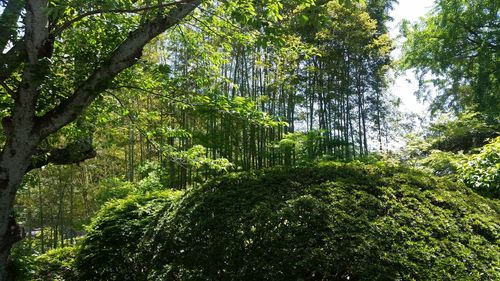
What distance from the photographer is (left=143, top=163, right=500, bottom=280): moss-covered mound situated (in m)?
2.43

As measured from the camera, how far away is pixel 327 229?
2578 millimetres

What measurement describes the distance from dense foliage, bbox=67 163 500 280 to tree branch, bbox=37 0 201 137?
1.23 m

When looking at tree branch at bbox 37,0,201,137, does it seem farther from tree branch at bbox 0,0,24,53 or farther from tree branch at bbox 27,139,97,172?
tree branch at bbox 27,139,97,172

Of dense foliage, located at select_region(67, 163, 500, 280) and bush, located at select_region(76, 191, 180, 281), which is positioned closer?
dense foliage, located at select_region(67, 163, 500, 280)

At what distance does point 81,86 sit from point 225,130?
757 centimetres

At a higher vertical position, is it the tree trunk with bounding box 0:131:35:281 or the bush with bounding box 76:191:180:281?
the tree trunk with bounding box 0:131:35:281

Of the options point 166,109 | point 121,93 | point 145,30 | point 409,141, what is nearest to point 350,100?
point 409,141

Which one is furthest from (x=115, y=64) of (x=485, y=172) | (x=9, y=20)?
(x=485, y=172)

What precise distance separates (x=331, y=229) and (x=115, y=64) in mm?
2289

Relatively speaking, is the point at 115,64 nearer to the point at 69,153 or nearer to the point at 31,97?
the point at 31,97

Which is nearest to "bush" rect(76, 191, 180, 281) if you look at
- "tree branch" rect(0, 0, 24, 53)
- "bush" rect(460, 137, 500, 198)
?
"tree branch" rect(0, 0, 24, 53)

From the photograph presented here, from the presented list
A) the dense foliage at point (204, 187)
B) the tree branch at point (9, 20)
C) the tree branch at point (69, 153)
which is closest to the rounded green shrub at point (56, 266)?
the dense foliage at point (204, 187)

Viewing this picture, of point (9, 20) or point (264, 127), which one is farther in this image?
point (264, 127)

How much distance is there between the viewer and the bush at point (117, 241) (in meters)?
3.71
